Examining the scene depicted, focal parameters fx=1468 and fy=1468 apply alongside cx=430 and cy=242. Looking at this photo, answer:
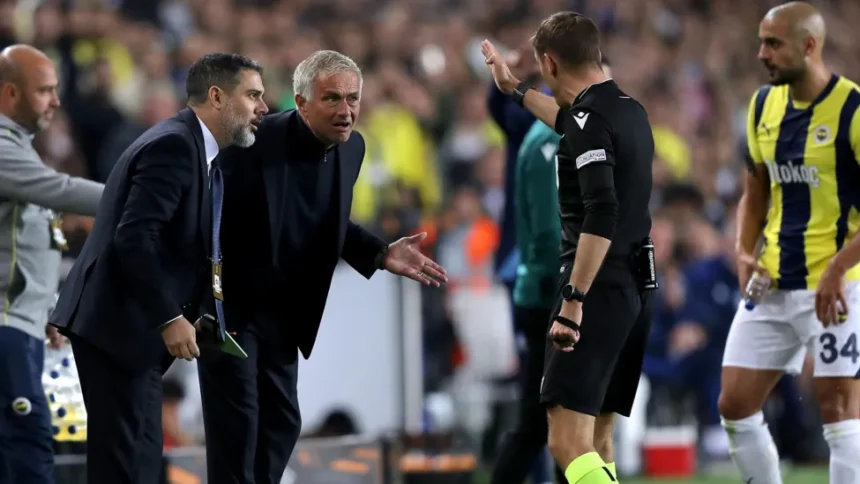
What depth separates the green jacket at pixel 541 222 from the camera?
7102 mm

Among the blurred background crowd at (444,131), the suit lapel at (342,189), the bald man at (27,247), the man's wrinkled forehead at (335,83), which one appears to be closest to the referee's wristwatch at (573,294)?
the suit lapel at (342,189)

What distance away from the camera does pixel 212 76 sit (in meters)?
5.54

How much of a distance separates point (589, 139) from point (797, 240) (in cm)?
156

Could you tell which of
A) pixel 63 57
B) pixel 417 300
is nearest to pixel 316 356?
pixel 417 300

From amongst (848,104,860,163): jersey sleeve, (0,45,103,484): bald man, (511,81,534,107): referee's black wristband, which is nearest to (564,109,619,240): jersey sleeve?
(511,81,534,107): referee's black wristband

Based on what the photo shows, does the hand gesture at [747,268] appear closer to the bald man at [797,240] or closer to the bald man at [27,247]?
the bald man at [797,240]

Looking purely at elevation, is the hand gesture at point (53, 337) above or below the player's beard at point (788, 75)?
below

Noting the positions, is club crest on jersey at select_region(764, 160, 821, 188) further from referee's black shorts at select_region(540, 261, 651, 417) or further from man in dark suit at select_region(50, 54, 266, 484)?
man in dark suit at select_region(50, 54, 266, 484)

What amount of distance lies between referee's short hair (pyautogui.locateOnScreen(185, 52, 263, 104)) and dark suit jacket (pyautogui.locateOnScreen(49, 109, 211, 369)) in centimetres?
10

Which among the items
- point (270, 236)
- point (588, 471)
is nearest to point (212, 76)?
point (270, 236)

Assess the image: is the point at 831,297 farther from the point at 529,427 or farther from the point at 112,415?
the point at 112,415

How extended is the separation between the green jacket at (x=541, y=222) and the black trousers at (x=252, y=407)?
155 centimetres

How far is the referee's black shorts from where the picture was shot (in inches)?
215

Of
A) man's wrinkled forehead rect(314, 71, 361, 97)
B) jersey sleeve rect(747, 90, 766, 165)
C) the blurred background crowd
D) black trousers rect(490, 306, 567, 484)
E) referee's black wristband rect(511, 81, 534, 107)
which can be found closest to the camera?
man's wrinkled forehead rect(314, 71, 361, 97)
